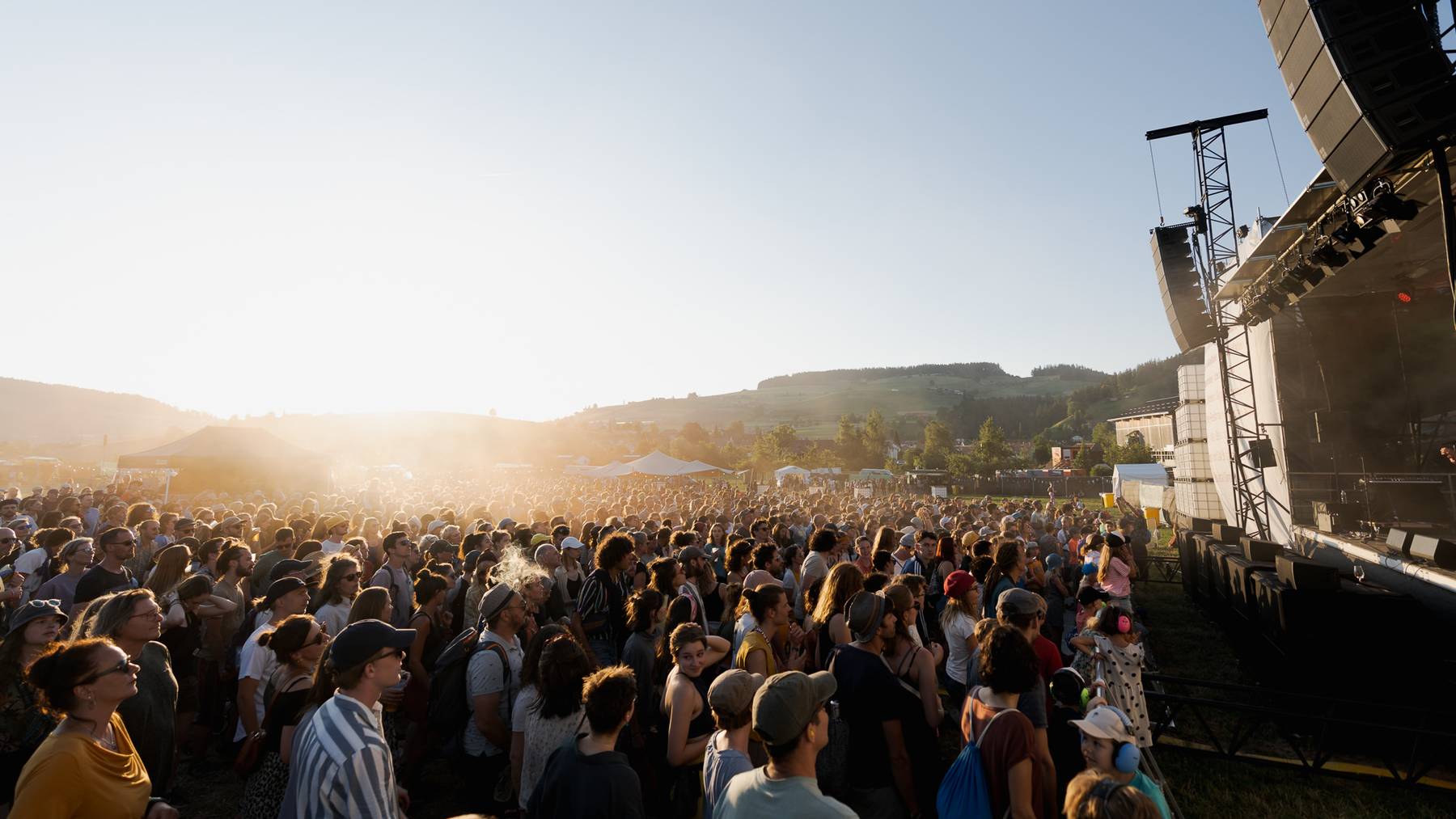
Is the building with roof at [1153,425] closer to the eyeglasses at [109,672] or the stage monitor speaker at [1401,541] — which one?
the stage monitor speaker at [1401,541]

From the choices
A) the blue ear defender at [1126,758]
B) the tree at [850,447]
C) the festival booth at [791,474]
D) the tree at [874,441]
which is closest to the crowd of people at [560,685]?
the blue ear defender at [1126,758]

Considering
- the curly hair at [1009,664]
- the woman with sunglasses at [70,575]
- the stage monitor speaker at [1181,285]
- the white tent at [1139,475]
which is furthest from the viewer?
the white tent at [1139,475]

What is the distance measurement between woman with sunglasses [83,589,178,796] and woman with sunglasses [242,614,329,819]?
88 cm

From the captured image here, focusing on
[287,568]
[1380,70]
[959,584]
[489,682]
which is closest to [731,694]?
[489,682]

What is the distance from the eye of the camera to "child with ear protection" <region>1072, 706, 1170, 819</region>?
2.47 m

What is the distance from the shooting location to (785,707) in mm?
2248

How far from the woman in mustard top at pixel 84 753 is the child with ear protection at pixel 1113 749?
3537mm

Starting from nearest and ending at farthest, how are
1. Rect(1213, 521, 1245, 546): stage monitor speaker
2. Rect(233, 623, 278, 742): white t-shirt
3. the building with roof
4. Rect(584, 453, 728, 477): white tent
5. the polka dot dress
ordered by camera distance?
Rect(233, 623, 278, 742): white t-shirt → the polka dot dress → Rect(1213, 521, 1245, 546): stage monitor speaker → Rect(584, 453, 728, 477): white tent → the building with roof

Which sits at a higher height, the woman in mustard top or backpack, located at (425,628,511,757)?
the woman in mustard top

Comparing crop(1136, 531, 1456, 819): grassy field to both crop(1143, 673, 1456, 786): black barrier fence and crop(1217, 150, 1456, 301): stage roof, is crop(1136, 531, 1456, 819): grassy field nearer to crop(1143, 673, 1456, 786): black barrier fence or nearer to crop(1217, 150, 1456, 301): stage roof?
crop(1143, 673, 1456, 786): black barrier fence

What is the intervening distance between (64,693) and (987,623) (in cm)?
402

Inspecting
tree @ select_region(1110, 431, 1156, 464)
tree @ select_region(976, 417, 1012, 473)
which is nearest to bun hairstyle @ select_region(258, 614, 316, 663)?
tree @ select_region(976, 417, 1012, 473)

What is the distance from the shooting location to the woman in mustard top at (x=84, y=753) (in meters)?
2.31

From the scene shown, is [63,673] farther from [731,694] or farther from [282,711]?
[731,694]
